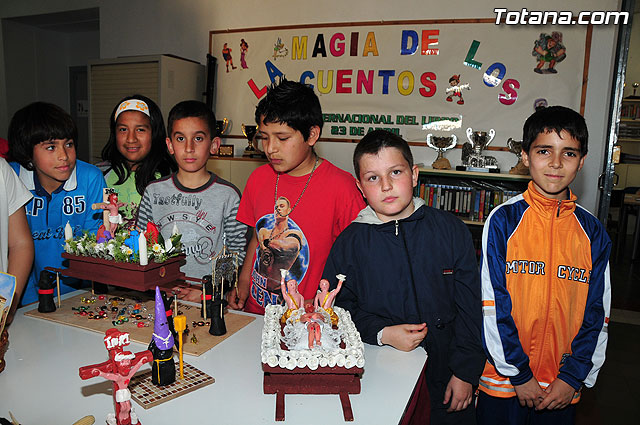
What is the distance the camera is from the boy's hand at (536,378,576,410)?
56.4 inches

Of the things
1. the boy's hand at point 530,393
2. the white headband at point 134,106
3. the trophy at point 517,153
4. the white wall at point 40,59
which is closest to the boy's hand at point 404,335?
the boy's hand at point 530,393

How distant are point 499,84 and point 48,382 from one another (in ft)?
11.6

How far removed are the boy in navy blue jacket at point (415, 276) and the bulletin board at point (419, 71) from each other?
8.21 feet

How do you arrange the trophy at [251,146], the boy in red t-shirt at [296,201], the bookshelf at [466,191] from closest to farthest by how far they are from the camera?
1. the boy in red t-shirt at [296,201]
2. the bookshelf at [466,191]
3. the trophy at [251,146]

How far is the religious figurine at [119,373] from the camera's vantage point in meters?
0.89

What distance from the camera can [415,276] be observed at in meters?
1.39

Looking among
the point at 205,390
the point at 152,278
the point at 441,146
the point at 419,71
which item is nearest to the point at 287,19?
the point at 419,71

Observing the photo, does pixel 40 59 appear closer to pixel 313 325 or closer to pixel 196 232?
pixel 196 232

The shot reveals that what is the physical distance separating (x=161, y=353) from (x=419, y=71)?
332 centimetres

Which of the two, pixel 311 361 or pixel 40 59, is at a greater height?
pixel 40 59

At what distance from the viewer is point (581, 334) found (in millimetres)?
1454

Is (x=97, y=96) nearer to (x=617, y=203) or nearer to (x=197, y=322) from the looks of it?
(x=197, y=322)

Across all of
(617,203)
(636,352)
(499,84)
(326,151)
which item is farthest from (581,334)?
(617,203)

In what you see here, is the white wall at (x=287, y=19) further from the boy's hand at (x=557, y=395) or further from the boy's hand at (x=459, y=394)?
the boy's hand at (x=459, y=394)
